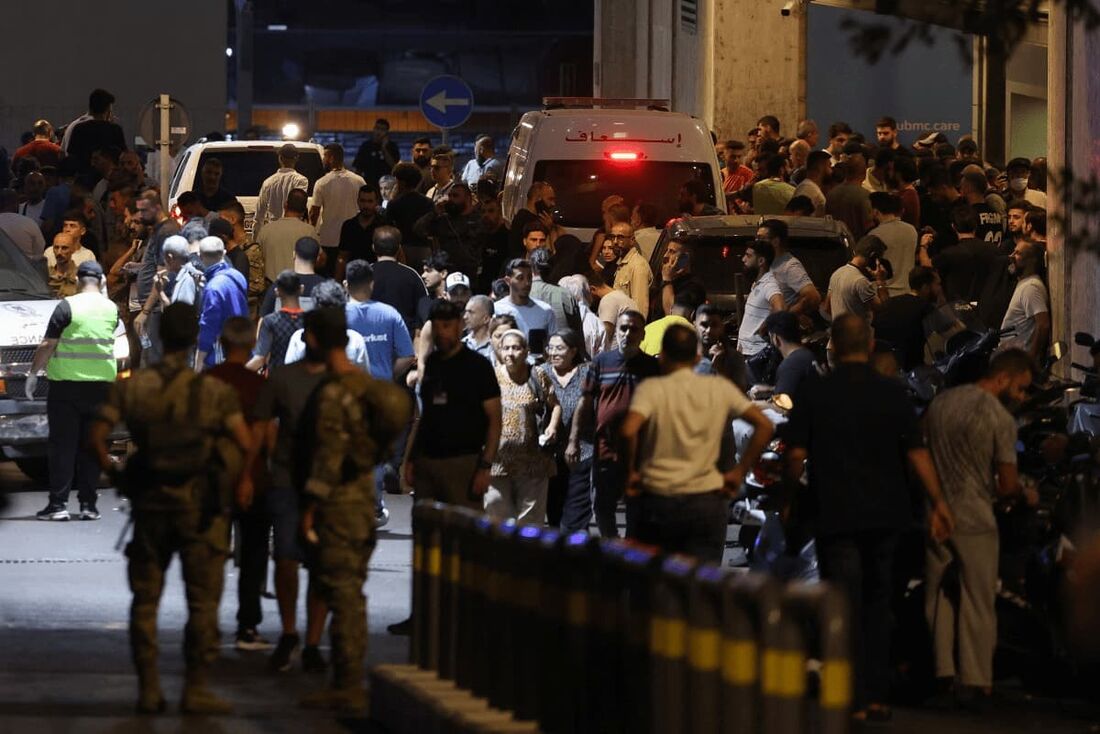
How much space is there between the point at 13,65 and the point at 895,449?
31036 millimetres

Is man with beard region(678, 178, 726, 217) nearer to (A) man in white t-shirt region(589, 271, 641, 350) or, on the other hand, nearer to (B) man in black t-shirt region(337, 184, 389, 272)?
(B) man in black t-shirt region(337, 184, 389, 272)

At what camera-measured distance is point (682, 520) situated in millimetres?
11102

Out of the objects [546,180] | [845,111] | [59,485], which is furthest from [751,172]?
[59,485]

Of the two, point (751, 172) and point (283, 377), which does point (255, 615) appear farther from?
point (751, 172)

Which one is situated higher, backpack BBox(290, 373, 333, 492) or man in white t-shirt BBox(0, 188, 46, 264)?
man in white t-shirt BBox(0, 188, 46, 264)

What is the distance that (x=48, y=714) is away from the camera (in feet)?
34.6

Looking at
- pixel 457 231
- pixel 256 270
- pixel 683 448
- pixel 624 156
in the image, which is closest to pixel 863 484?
pixel 683 448

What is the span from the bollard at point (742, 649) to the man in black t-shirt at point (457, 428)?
525 centimetres

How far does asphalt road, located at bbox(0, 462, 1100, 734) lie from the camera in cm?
1052

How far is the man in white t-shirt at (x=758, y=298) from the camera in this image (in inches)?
698

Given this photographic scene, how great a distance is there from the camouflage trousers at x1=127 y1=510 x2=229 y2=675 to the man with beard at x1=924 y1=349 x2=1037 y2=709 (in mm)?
3192

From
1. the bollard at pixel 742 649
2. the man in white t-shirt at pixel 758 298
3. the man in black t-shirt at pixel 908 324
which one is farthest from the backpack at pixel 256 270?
the bollard at pixel 742 649

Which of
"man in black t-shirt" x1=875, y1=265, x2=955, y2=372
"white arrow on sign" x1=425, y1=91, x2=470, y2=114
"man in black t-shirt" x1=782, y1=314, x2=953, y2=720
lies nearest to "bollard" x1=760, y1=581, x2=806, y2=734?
"man in black t-shirt" x1=782, y1=314, x2=953, y2=720

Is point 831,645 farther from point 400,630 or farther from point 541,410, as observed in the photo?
point 541,410
